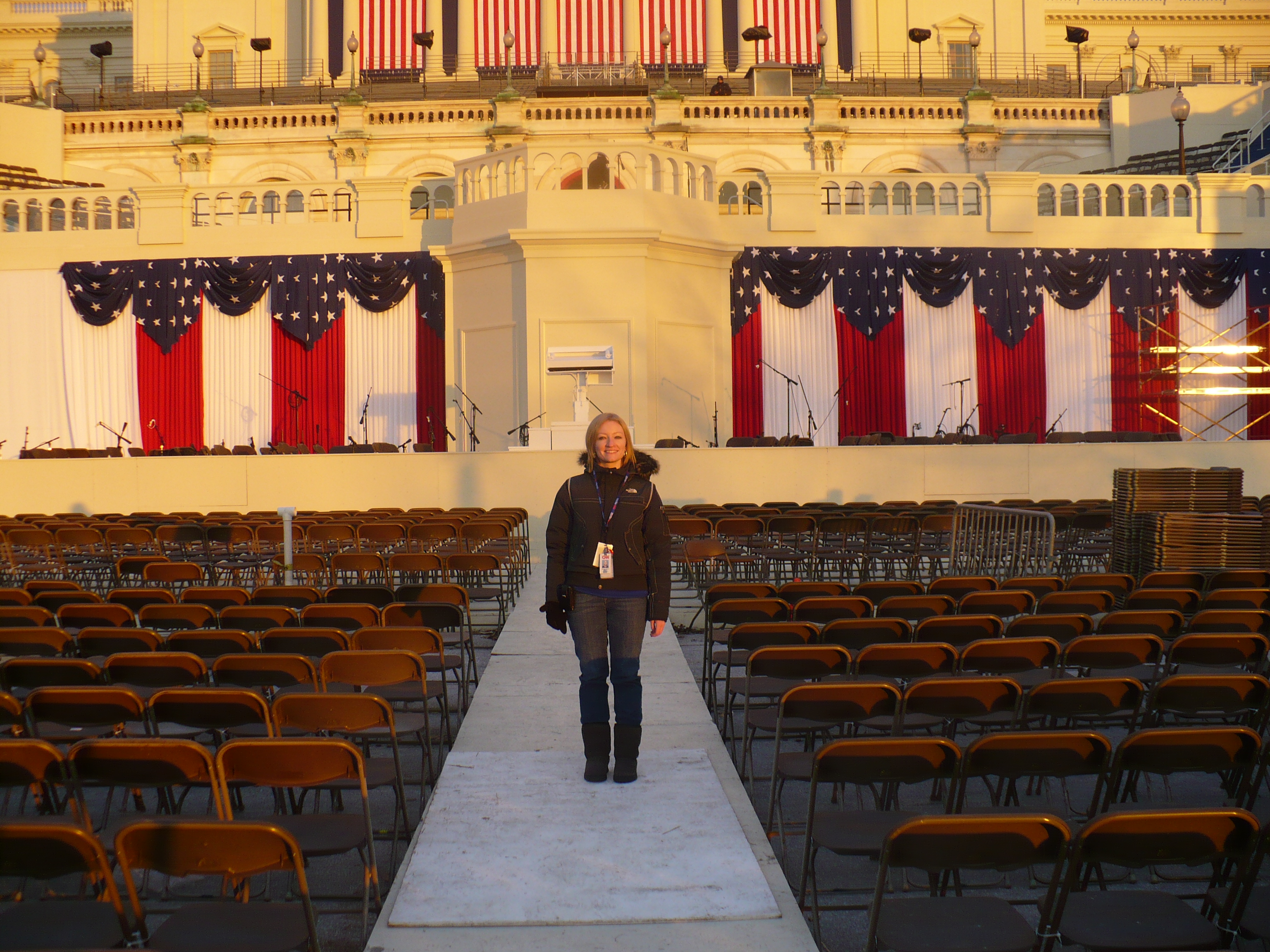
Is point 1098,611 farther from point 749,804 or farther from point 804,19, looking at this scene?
point 804,19

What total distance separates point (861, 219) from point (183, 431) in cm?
1282

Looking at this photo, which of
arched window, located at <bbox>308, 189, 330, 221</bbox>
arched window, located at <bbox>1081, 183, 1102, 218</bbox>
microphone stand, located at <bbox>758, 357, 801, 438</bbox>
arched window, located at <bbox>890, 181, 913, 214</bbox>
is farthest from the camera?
arched window, located at <bbox>308, 189, 330, 221</bbox>

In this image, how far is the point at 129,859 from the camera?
2.60 m

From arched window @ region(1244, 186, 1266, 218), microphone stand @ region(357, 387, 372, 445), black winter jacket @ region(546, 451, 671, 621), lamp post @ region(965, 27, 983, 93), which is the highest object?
lamp post @ region(965, 27, 983, 93)

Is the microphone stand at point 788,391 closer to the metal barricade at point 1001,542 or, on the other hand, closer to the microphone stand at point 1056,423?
the microphone stand at point 1056,423

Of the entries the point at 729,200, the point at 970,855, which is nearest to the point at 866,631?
the point at 970,855

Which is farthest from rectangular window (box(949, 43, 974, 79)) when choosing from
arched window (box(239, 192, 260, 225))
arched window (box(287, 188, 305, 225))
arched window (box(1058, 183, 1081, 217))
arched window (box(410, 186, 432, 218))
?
arched window (box(287, 188, 305, 225))

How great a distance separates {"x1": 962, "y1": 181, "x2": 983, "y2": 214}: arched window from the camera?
19.6 m

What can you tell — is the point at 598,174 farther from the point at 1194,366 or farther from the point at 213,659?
the point at 213,659

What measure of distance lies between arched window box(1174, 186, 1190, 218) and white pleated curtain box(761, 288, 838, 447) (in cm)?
643

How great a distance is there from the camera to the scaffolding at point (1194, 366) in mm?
19203

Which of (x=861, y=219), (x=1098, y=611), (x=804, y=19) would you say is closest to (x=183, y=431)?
(x=861, y=219)

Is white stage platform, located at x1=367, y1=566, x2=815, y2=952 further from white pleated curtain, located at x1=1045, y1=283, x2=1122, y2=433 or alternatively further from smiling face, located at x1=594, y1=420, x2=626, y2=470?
white pleated curtain, located at x1=1045, y1=283, x2=1122, y2=433

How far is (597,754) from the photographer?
4324 millimetres
